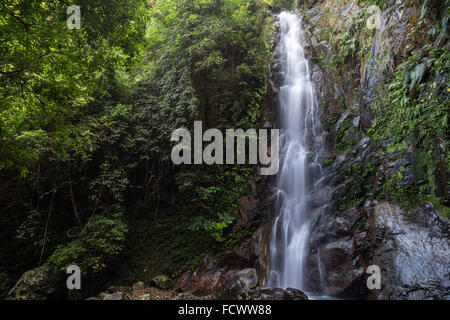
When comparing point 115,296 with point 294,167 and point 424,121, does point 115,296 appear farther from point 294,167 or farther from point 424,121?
point 424,121

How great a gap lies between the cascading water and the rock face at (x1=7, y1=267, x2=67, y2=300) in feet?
17.4

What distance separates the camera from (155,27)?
35.4 feet

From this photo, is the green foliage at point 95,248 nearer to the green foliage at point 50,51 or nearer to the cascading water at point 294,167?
the green foliage at point 50,51

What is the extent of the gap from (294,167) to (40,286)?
778cm

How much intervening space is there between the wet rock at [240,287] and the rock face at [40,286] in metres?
3.90

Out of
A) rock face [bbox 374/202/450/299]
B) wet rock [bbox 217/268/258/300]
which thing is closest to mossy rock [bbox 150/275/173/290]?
wet rock [bbox 217/268/258/300]

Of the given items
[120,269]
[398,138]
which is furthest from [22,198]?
[398,138]

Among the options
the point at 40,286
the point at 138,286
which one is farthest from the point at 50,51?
the point at 138,286

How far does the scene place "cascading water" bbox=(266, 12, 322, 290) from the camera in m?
6.61

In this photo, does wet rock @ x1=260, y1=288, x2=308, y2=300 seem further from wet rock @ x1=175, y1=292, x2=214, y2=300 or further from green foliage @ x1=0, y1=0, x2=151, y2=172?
green foliage @ x1=0, y1=0, x2=151, y2=172

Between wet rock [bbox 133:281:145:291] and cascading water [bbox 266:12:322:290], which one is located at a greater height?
cascading water [bbox 266:12:322:290]

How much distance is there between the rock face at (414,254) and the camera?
13.6ft
